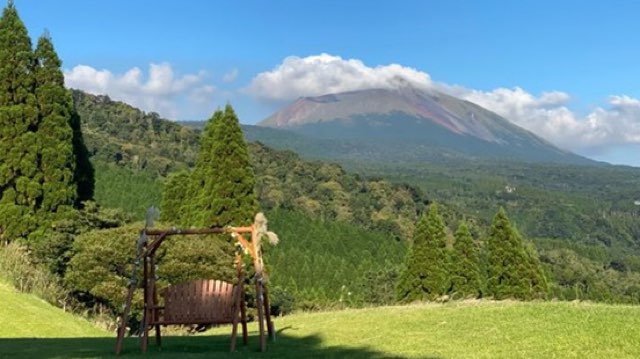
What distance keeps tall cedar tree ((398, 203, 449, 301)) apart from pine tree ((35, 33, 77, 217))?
949 inches

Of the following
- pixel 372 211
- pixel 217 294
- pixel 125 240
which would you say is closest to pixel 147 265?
pixel 217 294

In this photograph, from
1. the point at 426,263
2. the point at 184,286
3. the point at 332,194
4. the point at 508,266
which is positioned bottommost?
the point at 426,263

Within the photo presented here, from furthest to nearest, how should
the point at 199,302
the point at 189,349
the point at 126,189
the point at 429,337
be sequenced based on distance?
the point at 126,189
the point at 199,302
the point at 189,349
the point at 429,337

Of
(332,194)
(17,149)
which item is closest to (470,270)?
(17,149)

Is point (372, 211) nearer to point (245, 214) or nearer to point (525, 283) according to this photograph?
point (525, 283)

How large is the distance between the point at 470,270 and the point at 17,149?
31.3 metres

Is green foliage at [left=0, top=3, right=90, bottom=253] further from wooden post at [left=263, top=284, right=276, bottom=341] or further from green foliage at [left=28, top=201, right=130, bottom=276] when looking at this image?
wooden post at [left=263, top=284, right=276, bottom=341]

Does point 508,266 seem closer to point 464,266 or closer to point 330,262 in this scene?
point 464,266

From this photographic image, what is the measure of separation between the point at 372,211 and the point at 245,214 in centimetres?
7831

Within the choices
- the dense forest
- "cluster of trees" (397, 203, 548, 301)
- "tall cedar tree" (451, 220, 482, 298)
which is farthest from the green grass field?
"tall cedar tree" (451, 220, 482, 298)

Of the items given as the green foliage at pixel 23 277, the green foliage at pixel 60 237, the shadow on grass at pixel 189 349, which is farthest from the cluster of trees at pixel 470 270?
the shadow on grass at pixel 189 349

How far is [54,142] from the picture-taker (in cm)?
2780

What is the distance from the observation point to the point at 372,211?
110188 mm

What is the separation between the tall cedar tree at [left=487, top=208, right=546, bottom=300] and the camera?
43.5m
